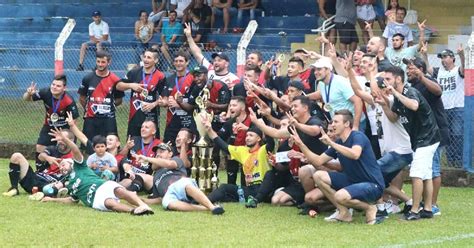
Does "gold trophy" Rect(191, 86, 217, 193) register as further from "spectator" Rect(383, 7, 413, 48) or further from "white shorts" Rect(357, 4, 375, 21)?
"white shorts" Rect(357, 4, 375, 21)

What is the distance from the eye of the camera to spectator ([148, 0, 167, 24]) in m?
25.1

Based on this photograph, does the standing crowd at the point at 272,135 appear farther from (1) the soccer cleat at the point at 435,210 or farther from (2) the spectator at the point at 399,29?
(2) the spectator at the point at 399,29

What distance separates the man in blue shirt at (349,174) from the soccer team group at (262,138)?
0.04ft

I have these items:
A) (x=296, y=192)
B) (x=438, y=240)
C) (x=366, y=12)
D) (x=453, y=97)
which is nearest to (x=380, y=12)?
(x=366, y=12)

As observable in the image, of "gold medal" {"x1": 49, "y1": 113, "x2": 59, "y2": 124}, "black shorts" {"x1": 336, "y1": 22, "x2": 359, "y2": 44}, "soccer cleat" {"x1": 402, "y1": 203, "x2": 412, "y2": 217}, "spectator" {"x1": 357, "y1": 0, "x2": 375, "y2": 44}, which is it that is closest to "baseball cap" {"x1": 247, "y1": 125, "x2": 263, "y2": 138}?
"soccer cleat" {"x1": 402, "y1": 203, "x2": 412, "y2": 217}

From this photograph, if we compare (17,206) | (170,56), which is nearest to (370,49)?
(17,206)

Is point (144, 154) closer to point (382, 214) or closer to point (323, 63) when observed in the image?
point (323, 63)

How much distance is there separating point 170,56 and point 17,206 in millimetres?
9120

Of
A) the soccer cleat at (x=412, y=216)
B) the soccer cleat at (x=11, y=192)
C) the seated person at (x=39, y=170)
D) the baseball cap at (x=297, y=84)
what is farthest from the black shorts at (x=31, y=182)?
the soccer cleat at (x=412, y=216)

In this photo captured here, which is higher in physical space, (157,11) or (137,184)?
(157,11)

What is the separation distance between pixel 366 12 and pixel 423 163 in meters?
9.43

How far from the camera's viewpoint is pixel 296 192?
44.7 ft

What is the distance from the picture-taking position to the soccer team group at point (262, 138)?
493 inches

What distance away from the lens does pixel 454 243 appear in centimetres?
1106
